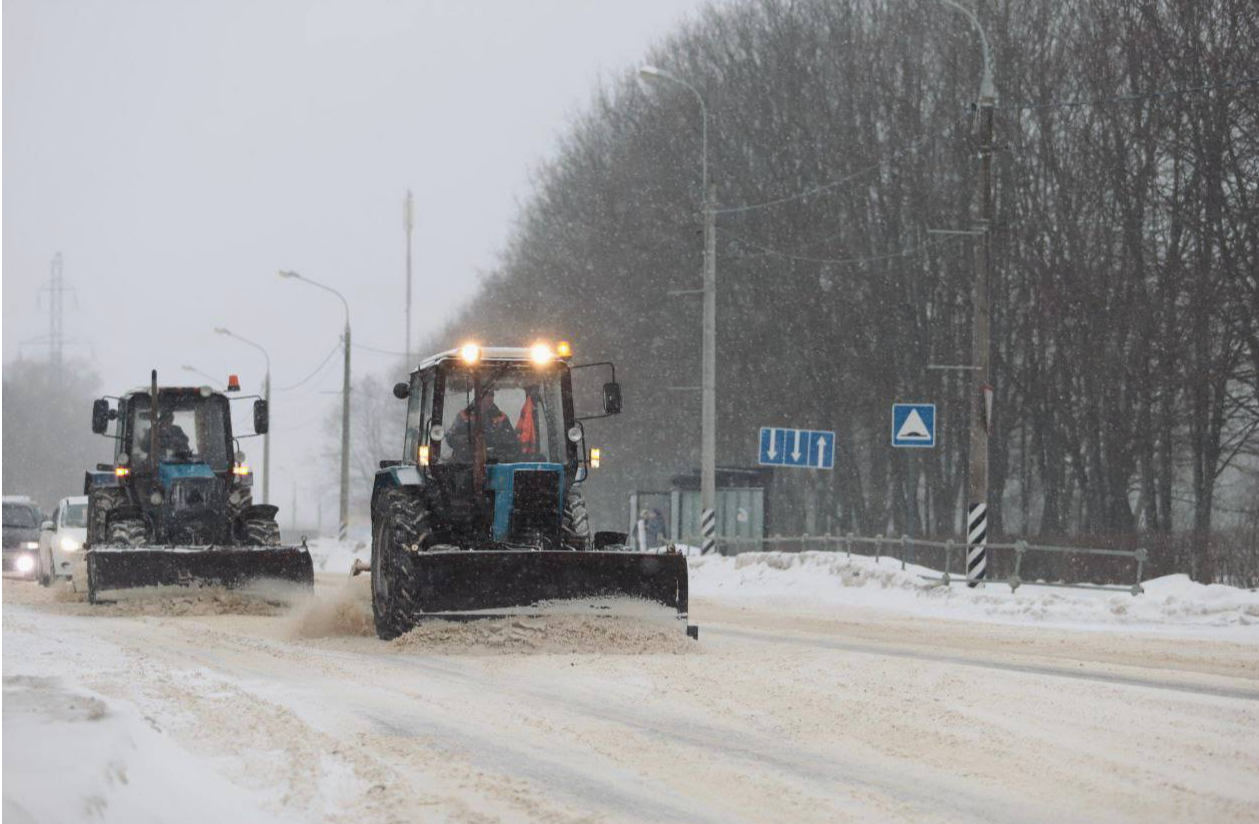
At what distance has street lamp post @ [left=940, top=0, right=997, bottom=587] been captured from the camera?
23172mm

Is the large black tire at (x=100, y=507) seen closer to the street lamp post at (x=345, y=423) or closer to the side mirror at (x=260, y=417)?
the side mirror at (x=260, y=417)

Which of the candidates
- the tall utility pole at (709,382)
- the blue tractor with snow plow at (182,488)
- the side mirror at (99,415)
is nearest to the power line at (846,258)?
the tall utility pole at (709,382)

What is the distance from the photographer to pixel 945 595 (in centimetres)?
2231

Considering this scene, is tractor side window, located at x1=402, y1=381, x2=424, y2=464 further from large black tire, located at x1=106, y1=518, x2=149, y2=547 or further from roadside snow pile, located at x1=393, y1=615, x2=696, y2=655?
large black tire, located at x1=106, y1=518, x2=149, y2=547

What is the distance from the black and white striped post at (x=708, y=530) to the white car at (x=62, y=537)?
11.0 metres

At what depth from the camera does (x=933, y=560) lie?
115 feet

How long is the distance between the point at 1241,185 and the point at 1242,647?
662 inches

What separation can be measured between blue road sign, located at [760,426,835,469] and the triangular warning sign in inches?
164

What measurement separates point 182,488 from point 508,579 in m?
7.97

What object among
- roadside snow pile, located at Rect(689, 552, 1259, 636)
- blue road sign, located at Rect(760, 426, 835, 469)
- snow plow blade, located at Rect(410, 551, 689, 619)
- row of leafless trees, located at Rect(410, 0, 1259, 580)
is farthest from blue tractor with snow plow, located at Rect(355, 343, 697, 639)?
blue road sign, located at Rect(760, 426, 835, 469)

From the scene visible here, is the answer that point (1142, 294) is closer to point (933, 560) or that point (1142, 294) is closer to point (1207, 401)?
point (1207, 401)

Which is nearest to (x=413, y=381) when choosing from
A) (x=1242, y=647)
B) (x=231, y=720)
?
(x=231, y=720)

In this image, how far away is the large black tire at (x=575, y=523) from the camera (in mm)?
→ 13766

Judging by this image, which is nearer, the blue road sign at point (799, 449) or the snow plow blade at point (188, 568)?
the snow plow blade at point (188, 568)
